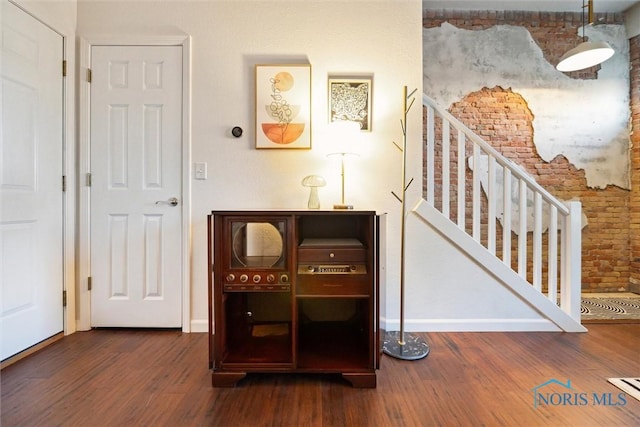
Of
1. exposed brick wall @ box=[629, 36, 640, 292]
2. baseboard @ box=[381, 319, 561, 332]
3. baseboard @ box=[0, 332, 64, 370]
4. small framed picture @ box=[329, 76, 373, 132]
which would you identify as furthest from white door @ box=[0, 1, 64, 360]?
exposed brick wall @ box=[629, 36, 640, 292]

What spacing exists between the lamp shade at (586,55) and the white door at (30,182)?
4.02 meters

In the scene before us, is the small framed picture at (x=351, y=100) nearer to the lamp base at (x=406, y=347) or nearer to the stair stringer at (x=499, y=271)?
the stair stringer at (x=499, y=271)

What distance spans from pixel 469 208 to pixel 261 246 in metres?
2.82

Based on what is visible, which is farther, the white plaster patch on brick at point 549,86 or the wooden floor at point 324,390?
the white plaster patch on brick at point 549,86

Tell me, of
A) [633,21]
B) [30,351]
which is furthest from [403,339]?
[633,21]

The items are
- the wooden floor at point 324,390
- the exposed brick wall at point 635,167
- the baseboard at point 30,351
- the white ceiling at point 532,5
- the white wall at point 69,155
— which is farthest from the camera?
the exposed brick wall at point 635,167

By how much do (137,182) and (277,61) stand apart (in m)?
1.41

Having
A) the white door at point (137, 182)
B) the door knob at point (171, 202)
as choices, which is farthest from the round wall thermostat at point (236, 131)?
the door knob at point (171, 202)

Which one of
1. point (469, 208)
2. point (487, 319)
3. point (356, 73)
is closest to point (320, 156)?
point (356, 73)

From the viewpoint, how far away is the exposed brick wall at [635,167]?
3.52 meters

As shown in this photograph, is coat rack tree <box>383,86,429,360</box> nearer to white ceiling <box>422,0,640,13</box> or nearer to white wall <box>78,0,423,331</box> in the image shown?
white wall <box>78,0,423,331</box>

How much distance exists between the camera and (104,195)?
2.34 m

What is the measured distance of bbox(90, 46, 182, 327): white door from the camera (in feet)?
7.64

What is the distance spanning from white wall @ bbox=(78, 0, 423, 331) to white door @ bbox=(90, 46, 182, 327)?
0.16 m
